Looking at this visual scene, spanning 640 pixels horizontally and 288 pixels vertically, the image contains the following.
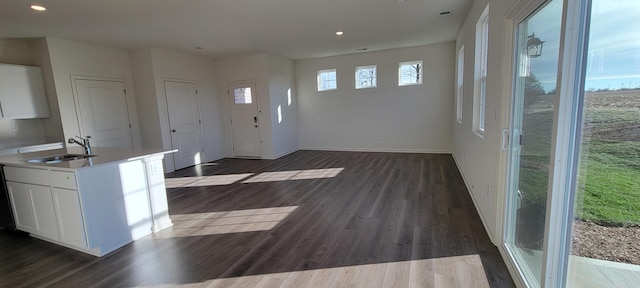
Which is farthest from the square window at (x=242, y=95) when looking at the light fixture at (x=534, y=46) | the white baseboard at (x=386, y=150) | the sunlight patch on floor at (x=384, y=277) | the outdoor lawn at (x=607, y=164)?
the outdoor lawn at (x=607, y=164)

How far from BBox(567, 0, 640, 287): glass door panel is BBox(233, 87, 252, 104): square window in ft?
20.9

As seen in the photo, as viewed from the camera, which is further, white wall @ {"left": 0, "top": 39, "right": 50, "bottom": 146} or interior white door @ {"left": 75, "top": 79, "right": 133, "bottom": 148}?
interior white door @ {"left": 75, "top": 79, "right": 133, "bottom": 148}

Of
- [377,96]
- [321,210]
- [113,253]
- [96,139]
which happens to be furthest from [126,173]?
[377,96]

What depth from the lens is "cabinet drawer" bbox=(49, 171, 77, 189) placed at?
237 cm

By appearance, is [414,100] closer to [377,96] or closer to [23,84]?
[377,96]

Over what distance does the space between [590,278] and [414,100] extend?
5.70m

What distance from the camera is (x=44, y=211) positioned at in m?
2.68

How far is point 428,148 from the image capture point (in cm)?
664

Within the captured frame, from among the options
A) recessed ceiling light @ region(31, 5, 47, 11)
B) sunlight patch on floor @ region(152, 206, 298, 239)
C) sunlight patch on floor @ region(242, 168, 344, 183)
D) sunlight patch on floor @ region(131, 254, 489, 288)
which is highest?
recessed ceiling light @ region(31, 5, 47, 11)

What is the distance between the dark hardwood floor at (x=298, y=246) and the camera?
2.06 metres

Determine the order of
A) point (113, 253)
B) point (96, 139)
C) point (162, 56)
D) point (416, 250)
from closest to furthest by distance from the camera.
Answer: point (416, 250), point (113, 253), point (96, 139), point (162, 56)

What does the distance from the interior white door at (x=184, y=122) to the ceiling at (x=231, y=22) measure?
874mm

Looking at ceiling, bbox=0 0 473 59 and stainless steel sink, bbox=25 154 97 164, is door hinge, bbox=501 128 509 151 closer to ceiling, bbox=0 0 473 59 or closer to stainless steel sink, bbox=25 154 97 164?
ceiling, bbox=0 0 473 59

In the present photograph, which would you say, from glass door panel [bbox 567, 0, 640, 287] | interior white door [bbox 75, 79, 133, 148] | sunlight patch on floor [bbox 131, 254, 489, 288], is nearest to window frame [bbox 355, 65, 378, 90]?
interior white door [bbox 75, 79, 133, 148]
